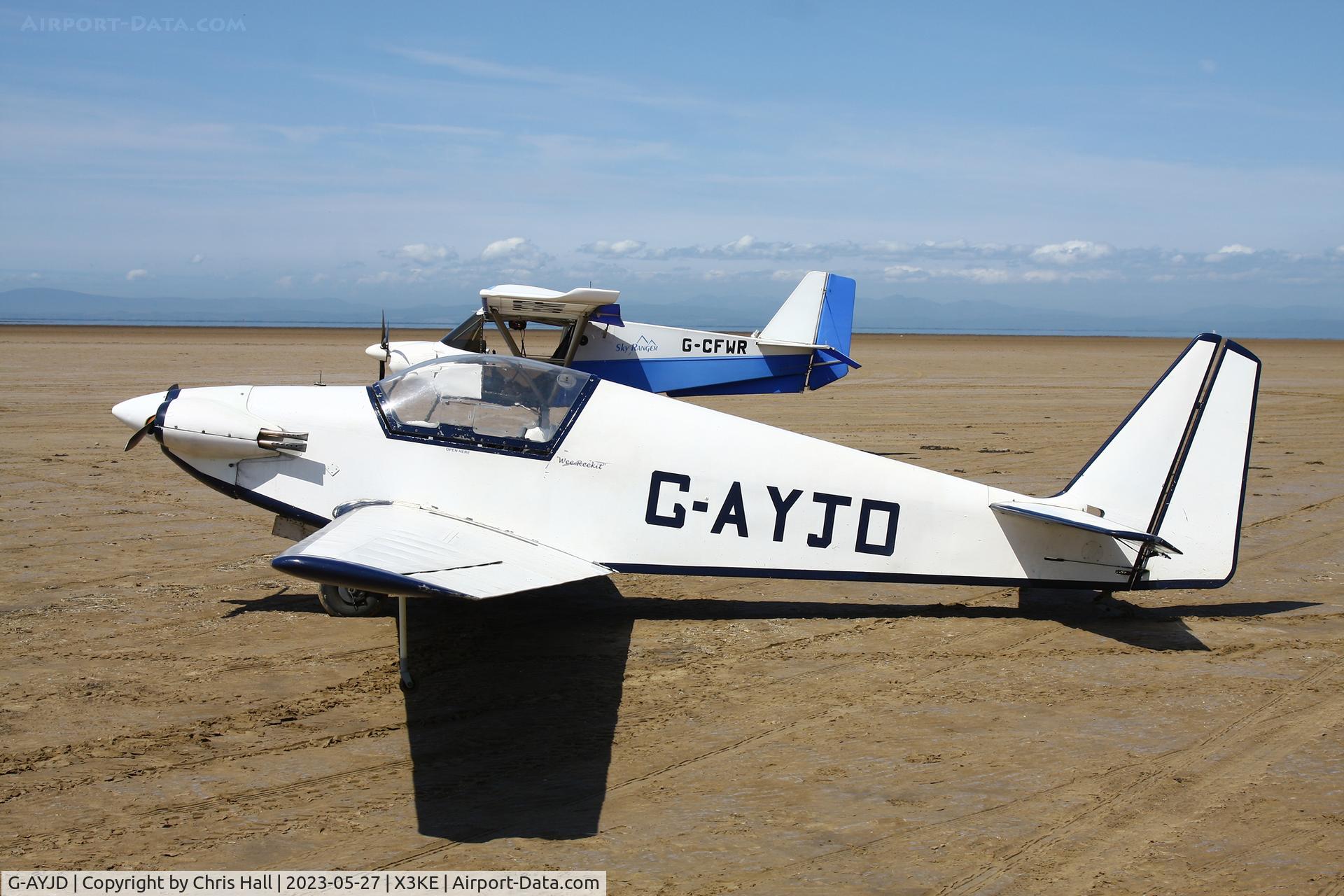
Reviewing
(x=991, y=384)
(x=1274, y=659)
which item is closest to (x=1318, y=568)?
(x=1274, y=659)

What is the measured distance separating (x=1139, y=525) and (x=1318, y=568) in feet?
11.1

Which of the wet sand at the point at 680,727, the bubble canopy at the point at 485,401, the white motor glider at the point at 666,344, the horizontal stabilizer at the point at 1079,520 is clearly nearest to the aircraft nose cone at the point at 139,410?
the wet sand at the point at 680,727

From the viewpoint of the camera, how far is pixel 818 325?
17.0 metres

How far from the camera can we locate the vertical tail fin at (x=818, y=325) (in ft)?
55.6

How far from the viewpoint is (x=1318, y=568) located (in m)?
8.95

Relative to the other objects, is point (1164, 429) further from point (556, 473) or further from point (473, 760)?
point (473, 760)

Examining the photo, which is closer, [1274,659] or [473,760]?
[473,760]

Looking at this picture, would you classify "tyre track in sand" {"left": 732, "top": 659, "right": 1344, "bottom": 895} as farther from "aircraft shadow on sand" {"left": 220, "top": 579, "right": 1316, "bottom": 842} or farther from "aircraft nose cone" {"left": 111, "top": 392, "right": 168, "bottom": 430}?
"aircraft nose cone" {"left": 111, "top": 392, "right": 168, "bottom": 430}

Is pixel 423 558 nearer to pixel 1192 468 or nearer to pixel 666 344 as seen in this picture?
pixel 1192 468

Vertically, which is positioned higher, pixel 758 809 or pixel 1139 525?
pixel 1139 525

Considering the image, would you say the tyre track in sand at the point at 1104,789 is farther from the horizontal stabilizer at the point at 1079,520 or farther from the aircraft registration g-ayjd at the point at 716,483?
the aircraft registration g-ayjd at the point at 716,483

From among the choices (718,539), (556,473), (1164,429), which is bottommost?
(718,539)

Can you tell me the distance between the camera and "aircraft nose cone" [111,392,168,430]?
281 inches

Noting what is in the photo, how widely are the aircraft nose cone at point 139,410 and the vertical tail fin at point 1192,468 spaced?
270 inches
